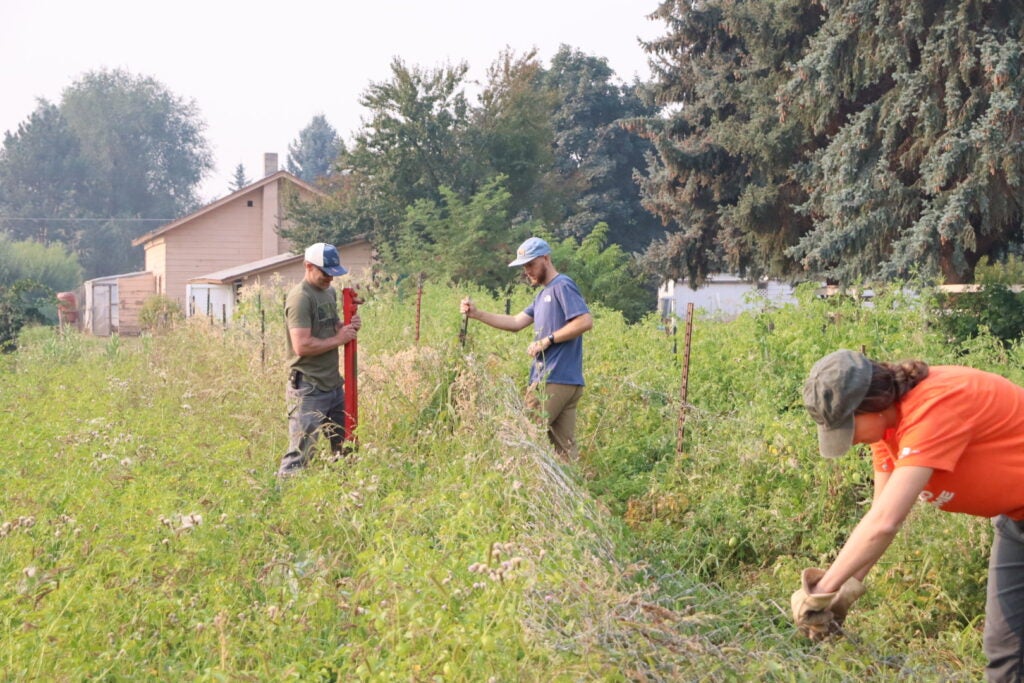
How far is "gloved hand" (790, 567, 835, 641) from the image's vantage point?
314 cm

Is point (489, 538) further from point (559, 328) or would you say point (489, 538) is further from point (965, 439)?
point (559, 328)

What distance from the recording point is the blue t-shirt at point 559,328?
6.65 meters

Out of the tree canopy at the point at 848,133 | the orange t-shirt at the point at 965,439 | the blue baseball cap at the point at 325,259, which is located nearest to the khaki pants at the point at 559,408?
the blue baseball cap at the point at 325,259

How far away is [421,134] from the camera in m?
33.8

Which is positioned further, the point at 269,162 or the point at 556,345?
the point at 269,162

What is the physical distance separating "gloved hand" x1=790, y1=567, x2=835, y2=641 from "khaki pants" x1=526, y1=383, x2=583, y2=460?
10.7ft

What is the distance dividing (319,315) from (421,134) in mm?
27922

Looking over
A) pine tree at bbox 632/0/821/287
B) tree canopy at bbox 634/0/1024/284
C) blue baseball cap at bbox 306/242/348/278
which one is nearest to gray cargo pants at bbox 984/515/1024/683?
blue baseball cap at bbox 306/242/348/278

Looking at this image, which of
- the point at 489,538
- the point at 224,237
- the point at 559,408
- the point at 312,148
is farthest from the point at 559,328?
the point at 312,148

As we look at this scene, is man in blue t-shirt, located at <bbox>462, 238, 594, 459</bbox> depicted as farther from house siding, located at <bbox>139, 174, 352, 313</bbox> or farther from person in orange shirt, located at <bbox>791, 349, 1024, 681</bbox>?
house siding, located at <bbox>139, 174, 352, 313</bbox>

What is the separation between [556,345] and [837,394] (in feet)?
12.0

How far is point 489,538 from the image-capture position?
4.46 metres

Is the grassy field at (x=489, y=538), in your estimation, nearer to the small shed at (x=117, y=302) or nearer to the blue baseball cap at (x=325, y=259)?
the blue baseball cap at (x=325, y=259)

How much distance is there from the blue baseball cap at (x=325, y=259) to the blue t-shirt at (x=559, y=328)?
4.37ft
